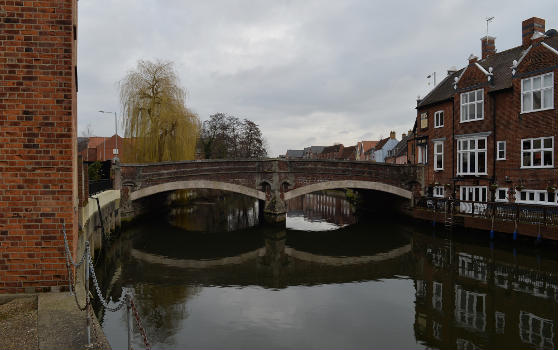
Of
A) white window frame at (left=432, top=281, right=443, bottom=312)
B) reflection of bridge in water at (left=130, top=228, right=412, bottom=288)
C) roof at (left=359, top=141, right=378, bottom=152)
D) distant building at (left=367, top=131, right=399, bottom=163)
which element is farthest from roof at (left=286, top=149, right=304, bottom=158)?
white window frame at (left=432, top=281, right=443, bottom=312)

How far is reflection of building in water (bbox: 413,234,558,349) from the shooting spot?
759cm

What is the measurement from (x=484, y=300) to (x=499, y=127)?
12.0 meters

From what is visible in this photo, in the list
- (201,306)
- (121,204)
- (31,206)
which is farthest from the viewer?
(121,204)

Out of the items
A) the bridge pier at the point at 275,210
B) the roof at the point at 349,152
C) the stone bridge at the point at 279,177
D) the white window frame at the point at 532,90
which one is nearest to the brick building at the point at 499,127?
Answer: the white window frame at the point at 532,90

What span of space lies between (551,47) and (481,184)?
7.12 m

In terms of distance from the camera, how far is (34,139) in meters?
4.66

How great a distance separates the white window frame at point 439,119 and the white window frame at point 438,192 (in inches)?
150

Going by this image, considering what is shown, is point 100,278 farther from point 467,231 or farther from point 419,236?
point 467,231

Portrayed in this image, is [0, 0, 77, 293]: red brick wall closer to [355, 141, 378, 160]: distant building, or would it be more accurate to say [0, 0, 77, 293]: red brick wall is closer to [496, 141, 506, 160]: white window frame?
[496, 141, 506, 160]: white window frame

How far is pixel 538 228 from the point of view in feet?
48.0

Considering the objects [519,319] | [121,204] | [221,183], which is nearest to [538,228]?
[519,319]

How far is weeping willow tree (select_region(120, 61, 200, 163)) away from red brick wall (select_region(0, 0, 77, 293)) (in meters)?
21.3

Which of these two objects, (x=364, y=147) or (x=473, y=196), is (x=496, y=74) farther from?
(x=364, y=147)

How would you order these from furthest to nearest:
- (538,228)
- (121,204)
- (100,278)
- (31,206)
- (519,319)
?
1. (121,204)
2. (538,228)
3. (100,278)
4. (519,319)
5. (31,206)
